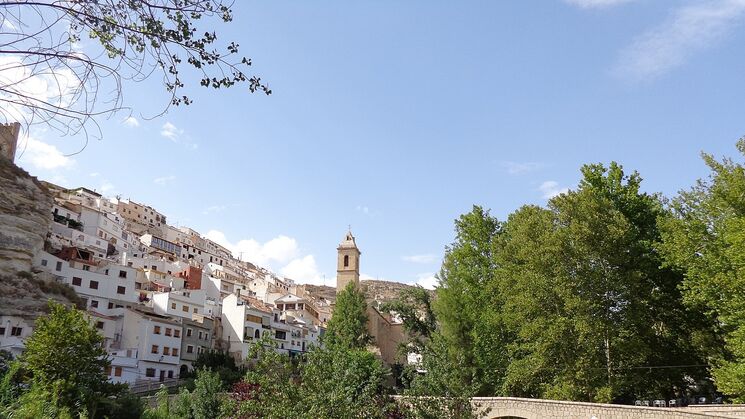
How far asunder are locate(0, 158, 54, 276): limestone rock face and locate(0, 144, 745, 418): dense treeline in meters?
16.4

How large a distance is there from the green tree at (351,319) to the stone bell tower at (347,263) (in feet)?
42.4

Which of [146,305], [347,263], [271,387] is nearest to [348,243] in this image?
[347,263]

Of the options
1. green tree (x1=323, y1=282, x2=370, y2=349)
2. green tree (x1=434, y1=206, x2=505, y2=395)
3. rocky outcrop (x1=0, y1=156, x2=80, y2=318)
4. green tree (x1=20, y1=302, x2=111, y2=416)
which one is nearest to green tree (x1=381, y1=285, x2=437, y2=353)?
green tree (x1=323, y1=282, x2=370, y2=349)

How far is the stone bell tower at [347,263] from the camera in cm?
6444

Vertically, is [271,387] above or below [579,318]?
below

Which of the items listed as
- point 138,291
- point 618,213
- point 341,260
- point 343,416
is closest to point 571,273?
point 618,213

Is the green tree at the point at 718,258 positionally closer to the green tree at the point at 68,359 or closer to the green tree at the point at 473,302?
the green tree at the point at 473,302

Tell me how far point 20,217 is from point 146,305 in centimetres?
1083

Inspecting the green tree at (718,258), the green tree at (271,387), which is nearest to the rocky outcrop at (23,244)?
the green tree at (271,387)

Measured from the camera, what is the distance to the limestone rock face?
3859cm

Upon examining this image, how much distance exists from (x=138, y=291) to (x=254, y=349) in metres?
38.3

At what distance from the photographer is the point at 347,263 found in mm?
65312

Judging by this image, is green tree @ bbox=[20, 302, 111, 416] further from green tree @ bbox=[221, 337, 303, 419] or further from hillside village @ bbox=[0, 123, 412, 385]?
green tree @ bbox=[221, 337, 303, 419]

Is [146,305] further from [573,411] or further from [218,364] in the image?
[573,411]
